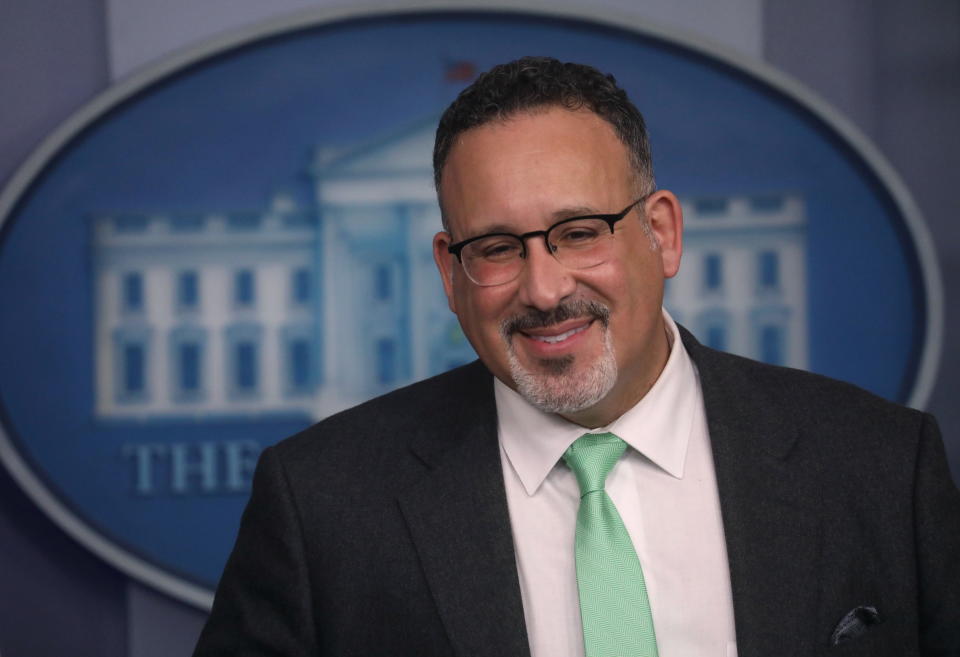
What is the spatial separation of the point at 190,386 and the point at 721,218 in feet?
3.65

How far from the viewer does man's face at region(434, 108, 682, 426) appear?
1303 millimetres

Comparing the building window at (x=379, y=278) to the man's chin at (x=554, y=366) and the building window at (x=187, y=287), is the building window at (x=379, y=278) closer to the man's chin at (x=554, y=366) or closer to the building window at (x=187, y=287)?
the building window at (x=187, y=287)

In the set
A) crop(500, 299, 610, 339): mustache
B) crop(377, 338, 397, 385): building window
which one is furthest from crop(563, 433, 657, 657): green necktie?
crop(377, 338, 397, 385): building window

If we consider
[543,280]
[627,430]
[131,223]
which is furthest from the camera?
[131,223]

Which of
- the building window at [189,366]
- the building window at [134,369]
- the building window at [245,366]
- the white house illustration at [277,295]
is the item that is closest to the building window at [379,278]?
the white house illustration at [277,295]

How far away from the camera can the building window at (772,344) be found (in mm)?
2090

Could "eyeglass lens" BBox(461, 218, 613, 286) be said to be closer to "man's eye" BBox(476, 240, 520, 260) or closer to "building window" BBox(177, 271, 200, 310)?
"man's eye" BBox(476, 240, 520, 260)

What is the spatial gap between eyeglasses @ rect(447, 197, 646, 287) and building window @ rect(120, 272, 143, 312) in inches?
36.7

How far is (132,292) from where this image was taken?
2027 millimetres

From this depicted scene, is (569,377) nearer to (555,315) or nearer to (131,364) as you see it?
(555,315)

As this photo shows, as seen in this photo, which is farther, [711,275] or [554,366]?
[711,275]

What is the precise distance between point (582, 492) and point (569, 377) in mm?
154

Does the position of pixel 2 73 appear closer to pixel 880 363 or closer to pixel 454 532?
pixel 454 532

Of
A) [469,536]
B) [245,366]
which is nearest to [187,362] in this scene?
[245,366]
